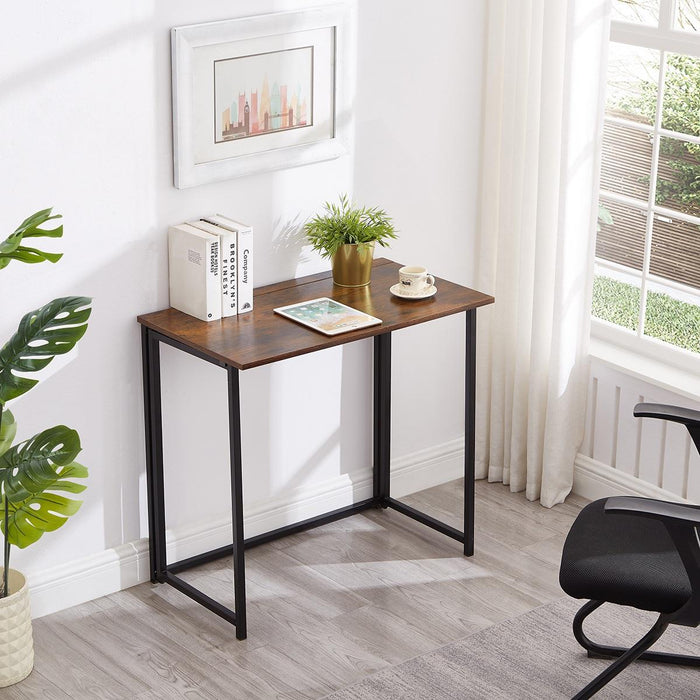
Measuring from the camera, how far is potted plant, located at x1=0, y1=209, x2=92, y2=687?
288 centimetres

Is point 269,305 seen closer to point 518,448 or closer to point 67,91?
point 67,91

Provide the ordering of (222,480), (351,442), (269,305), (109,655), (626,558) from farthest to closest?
(351,442) → (222,480) → (269,305) → (109,655) → (626,558)

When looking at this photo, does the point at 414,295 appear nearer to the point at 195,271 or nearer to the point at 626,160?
the point at 195,271

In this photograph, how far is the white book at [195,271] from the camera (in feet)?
10.6

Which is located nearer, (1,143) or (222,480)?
(1,143)

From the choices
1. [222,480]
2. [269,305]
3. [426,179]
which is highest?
[426,179]

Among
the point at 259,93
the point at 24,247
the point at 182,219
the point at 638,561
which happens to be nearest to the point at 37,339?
the point at 24,247

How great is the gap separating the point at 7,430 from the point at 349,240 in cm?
117

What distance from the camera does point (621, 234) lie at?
4.07 metres

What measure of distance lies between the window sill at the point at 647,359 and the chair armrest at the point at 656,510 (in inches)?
45.3

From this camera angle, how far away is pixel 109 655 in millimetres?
3254

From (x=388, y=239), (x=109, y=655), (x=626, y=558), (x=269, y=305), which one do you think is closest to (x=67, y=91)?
(x=269, y=305)

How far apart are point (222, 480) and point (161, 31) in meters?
1.38

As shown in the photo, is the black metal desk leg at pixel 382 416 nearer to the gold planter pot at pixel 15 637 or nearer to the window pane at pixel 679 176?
the window pane at pixel 679 176
